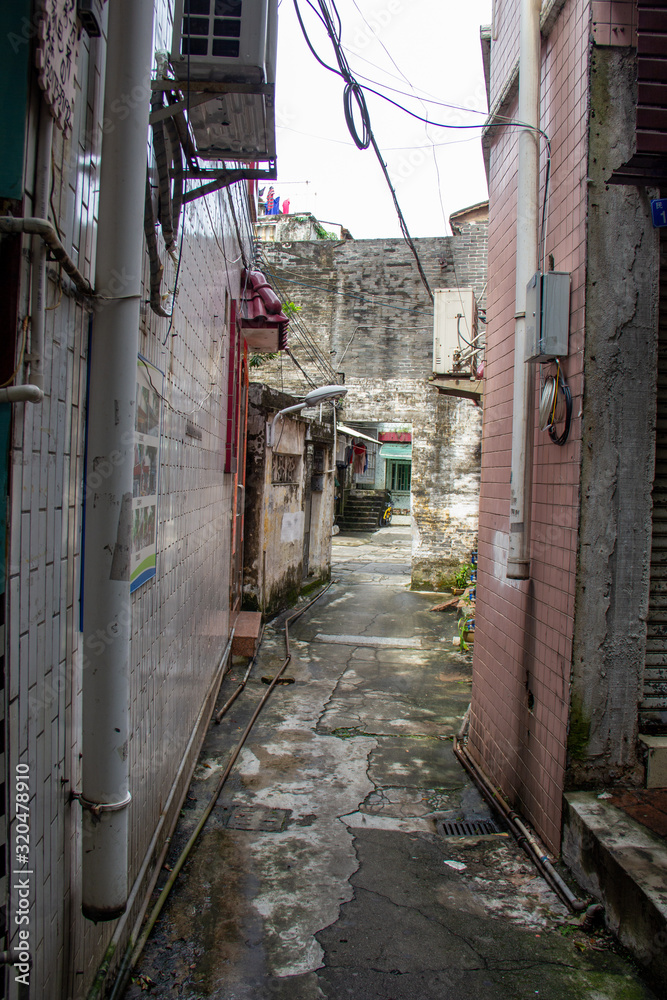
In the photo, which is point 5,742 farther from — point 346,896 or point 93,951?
point 346,896

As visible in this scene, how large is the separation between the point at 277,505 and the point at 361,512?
14995 mm

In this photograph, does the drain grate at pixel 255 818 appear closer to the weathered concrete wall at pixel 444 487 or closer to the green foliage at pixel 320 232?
the weathered concrete wall at pixel 444 487

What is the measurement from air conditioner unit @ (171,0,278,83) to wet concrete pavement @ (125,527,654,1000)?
3.62 metres

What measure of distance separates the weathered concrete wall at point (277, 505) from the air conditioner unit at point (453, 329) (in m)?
2.63

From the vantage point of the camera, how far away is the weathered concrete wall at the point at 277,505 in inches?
379

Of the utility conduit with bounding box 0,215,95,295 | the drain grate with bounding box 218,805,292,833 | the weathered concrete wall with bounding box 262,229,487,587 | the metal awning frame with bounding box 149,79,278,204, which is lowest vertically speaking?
the drain grate with bounding box 218,805,292,833

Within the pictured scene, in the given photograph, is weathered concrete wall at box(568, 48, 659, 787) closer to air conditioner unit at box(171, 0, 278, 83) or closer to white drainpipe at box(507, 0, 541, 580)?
white drainpipe at box(507, 0, 541, 580)

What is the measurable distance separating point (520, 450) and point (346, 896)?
2.66 m

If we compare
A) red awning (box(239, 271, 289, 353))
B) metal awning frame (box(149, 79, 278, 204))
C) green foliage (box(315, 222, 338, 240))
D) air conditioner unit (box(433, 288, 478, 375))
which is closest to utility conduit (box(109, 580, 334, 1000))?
metal awning frame (box(149, 79, 278, 204))

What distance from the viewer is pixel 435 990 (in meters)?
2.65

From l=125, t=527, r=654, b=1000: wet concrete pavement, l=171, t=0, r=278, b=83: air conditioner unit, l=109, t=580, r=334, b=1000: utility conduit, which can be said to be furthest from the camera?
l=125, t=527, r=654, b=1000: wet concrete pavement

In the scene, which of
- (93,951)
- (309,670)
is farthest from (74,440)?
(309,670)

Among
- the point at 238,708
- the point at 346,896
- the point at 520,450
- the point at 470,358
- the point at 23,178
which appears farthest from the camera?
the point at 470,358

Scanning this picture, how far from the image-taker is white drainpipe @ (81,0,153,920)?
6.26 feet
